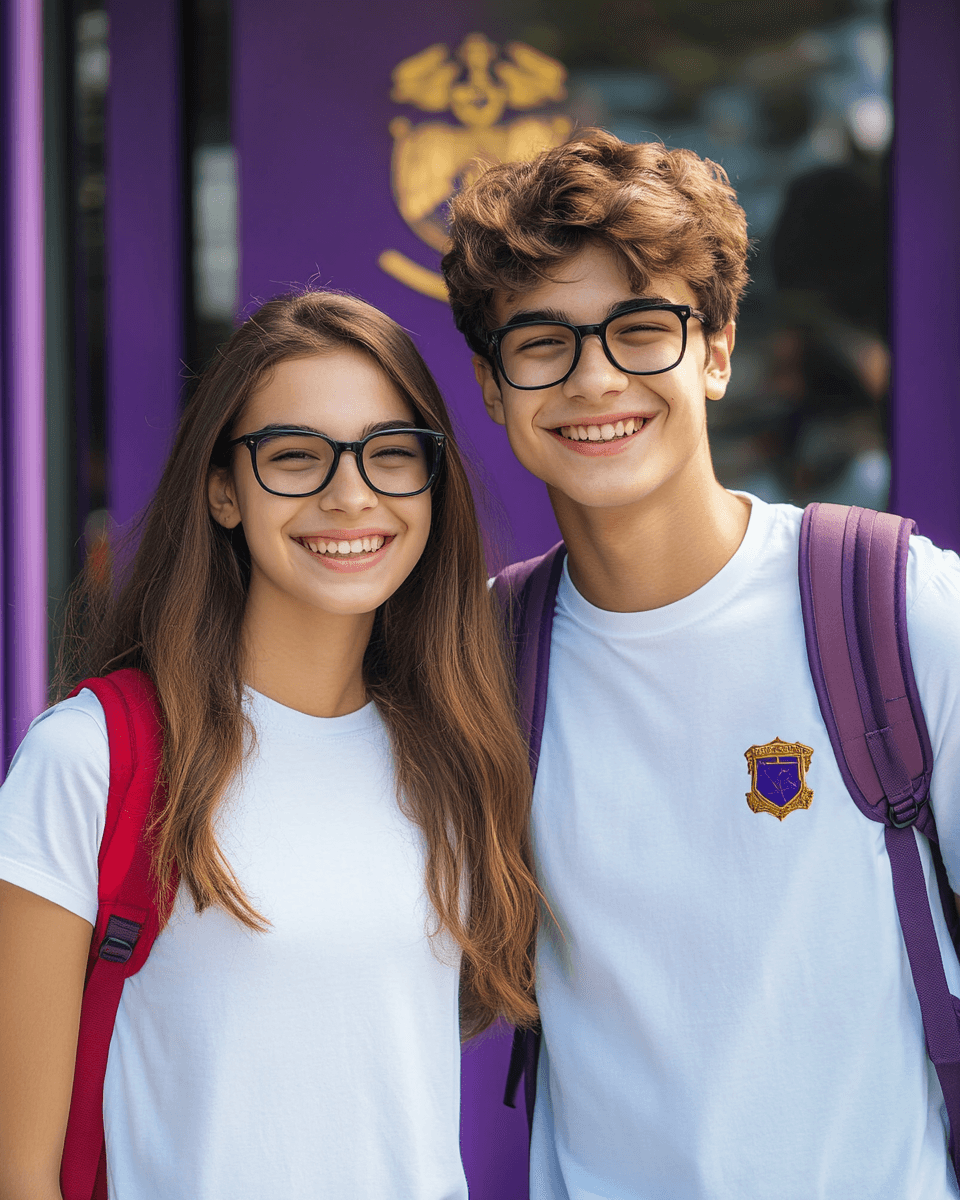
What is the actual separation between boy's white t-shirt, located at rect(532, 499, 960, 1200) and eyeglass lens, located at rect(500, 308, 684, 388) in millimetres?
350

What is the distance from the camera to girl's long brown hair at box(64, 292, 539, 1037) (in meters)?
1.84

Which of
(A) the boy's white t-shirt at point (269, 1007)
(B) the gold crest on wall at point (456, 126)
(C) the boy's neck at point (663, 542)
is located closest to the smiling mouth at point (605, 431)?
(C) the boy's neck at point (663, 542)

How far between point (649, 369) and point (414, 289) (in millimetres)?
1280

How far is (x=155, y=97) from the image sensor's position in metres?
2.84

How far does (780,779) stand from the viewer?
71.3 inches

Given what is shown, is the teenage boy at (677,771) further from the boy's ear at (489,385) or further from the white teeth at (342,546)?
the white teeth at (342,546)

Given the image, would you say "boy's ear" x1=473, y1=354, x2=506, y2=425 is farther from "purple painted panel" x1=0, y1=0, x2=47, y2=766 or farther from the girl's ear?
"purple painted panel" x1=0, y1=0, x2=47, y2=766

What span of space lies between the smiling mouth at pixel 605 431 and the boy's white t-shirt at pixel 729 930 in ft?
0.92

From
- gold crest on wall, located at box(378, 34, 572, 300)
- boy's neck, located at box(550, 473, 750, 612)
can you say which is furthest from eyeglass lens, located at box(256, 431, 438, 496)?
gold crest on wall, located at box(378, 34, 572, 300)

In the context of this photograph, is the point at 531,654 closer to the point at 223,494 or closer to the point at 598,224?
the point at 223,494

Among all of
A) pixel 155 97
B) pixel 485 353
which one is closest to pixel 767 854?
pixel 485 353

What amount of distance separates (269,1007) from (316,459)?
2.73ft

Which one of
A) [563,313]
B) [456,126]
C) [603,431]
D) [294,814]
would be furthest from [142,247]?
[294,814]

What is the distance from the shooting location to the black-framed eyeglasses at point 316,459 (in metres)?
1.81
